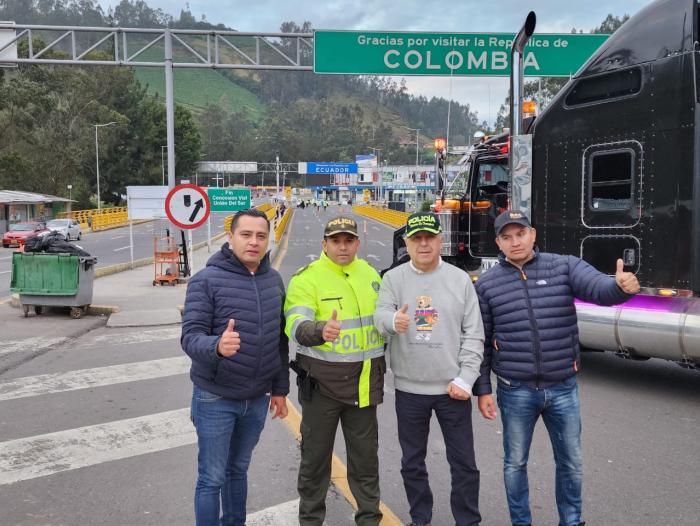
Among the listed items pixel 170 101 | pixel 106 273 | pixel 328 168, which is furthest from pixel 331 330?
pixel 328 168

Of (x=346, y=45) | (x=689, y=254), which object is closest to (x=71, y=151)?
(x=346, y=45)

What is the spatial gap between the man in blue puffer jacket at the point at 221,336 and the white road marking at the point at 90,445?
1903 millimetres

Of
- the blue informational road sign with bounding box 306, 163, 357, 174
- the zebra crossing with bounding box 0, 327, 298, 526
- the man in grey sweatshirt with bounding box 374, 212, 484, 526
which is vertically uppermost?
the blue informational road sign with bounding box 306, 163, 357, 174

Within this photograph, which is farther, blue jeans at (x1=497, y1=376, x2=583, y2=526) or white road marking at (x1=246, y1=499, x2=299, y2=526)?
white road marking at (x1=246, y1=499, x2=299, y2=526)

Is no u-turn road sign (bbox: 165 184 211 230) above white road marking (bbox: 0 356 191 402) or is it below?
above

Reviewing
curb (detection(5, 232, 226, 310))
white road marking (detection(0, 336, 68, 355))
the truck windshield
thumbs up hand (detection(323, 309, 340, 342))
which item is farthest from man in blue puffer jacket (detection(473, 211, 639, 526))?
curb (detection(5, 232, 226, 310))

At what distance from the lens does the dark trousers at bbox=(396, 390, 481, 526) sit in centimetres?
347

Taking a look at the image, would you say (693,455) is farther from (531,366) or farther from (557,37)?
(557,37)

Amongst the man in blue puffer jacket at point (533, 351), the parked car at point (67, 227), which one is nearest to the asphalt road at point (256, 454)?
the man in blue puffer jacket at point (533, 351)

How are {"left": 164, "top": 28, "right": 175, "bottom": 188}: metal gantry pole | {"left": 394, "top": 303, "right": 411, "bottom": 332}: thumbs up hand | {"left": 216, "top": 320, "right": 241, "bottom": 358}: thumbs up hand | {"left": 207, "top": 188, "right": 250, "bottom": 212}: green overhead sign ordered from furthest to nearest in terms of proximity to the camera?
{"left": 207, "top": 188, "right": 250, "bottom": 212}: green overhead sign < {"left": 164, "top": 28, "right": 175, "bottom": 188}: metal gantry pole < {"left": 394, "top": 303, "right": 411, "bottom": 332}: thumbs up hand < {"left": 216, "top": 320, "right": 241, "bottom": 358}: thumbs up hand

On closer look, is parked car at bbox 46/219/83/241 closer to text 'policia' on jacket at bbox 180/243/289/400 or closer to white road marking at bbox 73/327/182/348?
white road marking at bbox 73/327/182/348

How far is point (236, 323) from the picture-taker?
128 inches

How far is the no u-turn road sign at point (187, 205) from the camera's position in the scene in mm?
11641

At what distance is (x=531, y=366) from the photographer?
3461 mm
